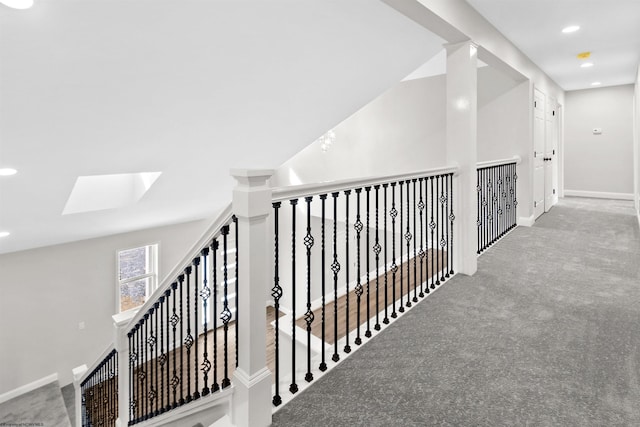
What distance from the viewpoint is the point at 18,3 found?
7.05ft

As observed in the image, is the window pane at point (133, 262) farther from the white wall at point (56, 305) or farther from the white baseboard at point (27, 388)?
the white baseboard at point (27, 388)

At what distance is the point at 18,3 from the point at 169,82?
4.41 ft

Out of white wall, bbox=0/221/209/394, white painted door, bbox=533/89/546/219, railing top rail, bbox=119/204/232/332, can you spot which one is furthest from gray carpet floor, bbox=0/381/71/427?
white painted door, bbox=533/89/546/219

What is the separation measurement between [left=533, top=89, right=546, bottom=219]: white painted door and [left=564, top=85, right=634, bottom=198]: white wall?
2.71 m

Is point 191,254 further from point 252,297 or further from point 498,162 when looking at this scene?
point 498,162

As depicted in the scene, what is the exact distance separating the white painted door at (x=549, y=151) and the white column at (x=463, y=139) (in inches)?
152

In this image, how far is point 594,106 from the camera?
26.0 feet

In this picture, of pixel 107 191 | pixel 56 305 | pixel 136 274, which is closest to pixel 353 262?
pixel 136 274

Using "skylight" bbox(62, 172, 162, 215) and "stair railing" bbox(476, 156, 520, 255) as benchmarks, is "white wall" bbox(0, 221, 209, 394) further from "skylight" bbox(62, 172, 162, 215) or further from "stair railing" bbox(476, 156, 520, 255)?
"stair railing" bbox(476, 156, 520, 255)

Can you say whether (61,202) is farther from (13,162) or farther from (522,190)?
(522,190)

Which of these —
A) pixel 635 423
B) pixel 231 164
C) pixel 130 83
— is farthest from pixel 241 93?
pixel 635 423

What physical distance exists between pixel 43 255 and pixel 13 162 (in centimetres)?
332

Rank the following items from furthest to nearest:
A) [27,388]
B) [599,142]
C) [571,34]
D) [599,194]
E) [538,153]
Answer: [599,194] → [599,142] → [27,388] → [538,153] → [571,34]

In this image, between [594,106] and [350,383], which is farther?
[594,106]
